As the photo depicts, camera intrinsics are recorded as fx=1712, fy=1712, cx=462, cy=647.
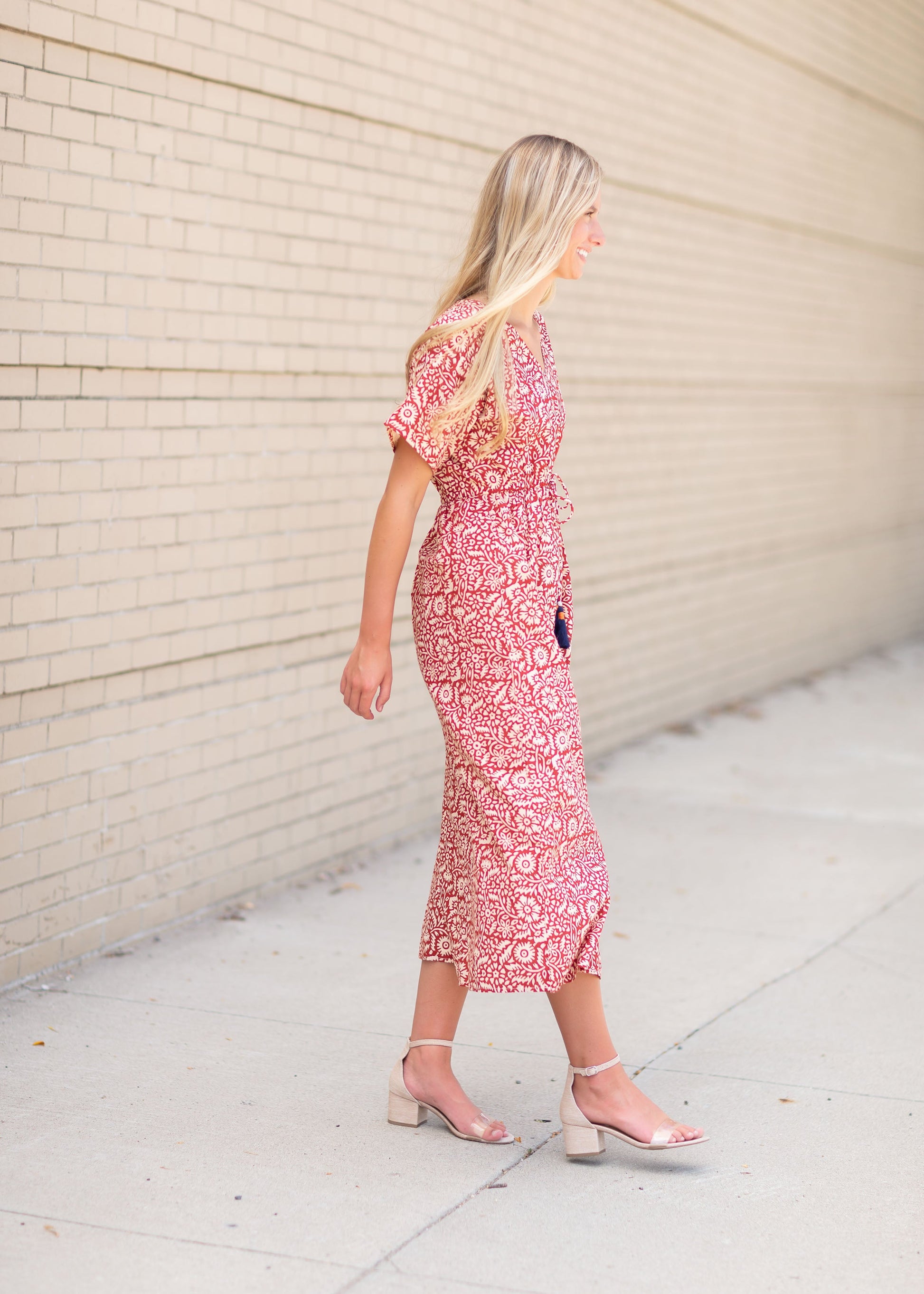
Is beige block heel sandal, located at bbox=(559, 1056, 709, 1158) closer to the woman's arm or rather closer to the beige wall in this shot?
the woman's arm

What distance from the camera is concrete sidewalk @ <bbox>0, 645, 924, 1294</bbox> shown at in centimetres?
308

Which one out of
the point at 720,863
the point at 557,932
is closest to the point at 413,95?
the point at 720,863

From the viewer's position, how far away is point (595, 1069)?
353 centimetres

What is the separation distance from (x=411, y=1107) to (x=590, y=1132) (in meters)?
0.41

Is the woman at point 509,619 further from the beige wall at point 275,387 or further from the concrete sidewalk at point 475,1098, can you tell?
the beige wall at point 275,387

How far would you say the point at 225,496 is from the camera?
5.30 metres

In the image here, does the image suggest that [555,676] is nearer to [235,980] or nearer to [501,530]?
[501,530]

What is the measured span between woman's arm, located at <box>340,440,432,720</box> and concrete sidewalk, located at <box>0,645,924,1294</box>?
38.3 inches

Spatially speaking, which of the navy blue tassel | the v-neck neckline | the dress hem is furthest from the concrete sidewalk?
the v-neck neckline

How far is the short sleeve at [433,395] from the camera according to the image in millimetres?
3395

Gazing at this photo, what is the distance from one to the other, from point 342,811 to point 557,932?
2.71m

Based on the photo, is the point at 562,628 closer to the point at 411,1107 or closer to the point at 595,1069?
the point at 595,1069

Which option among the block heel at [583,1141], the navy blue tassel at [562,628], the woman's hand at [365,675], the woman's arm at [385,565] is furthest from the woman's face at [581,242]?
the block heel at [583,1141]

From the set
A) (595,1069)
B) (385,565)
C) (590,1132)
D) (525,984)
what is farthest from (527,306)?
(590,1132)
